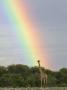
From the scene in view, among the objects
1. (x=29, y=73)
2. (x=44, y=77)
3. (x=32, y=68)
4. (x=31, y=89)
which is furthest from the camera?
(x=32, y=68)

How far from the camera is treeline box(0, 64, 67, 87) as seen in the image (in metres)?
39.7

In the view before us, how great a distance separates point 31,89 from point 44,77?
20.2 ft

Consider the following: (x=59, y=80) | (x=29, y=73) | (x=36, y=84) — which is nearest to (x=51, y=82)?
(x=36, y=84)

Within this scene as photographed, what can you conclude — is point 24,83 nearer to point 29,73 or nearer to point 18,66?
point 29,73

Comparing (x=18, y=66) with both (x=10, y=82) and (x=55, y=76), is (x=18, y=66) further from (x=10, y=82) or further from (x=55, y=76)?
(x=10, y=82)

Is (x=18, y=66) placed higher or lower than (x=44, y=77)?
higher

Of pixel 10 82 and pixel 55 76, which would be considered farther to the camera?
pixel 55 76

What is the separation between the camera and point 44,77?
3584cm

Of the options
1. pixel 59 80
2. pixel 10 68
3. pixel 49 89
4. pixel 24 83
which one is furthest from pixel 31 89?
pixel 10 68

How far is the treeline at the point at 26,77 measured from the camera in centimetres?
3969

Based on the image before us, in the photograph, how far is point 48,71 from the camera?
51312 mm

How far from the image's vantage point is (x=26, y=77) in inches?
1742

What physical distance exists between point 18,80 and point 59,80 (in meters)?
6.19

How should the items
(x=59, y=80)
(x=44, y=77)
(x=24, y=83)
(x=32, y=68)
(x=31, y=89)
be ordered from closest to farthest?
(x=31, y=89) → (x=44, y=77) → (x=24, y=83) → (x=59, y=80) → (x=32, y=68)
